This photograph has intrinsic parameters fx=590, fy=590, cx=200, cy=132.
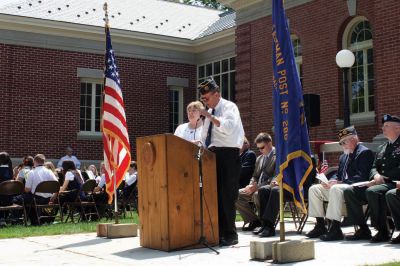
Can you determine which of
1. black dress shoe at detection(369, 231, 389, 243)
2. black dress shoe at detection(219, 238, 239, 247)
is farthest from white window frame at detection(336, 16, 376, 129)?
black dress shoe at detection(219, 238, 239, 247)

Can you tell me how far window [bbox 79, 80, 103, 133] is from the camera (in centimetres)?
2242

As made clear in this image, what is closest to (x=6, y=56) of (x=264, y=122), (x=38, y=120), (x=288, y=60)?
(x=38, y=120)

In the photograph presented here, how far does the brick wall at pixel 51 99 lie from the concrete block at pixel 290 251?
16.4 meters

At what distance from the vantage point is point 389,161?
750 centimetres

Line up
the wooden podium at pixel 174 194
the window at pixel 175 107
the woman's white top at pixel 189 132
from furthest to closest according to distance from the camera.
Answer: the window at pixel 175 107 < the woman's white top at pixel 189 132 < the wooden podium at pixel 174 194

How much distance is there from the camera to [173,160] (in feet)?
22.4

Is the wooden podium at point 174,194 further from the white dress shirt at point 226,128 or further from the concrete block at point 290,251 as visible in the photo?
the concrete block at point 290,251

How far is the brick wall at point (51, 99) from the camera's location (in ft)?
68.3

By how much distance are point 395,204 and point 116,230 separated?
12.9ft

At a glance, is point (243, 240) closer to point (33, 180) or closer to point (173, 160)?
point (173, 160)

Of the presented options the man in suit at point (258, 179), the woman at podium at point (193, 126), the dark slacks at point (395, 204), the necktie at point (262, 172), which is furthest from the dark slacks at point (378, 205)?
the woman at podium at point (193, 126)

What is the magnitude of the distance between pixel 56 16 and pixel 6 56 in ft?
8.32

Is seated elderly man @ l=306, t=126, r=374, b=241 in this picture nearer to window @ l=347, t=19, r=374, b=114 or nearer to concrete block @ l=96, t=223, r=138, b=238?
concrete block @ l=96, t=223, r=138, b=238

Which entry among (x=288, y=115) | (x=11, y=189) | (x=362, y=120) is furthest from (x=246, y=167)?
(x=362, y=120)
